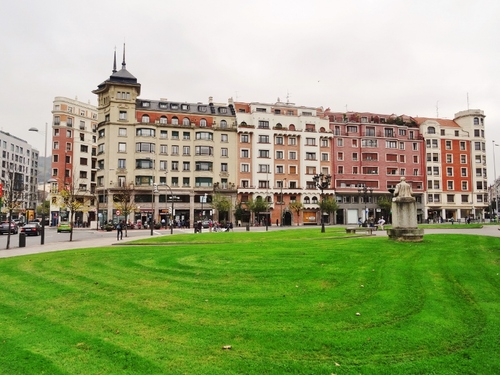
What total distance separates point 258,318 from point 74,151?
298ft

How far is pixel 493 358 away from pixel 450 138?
91.2m

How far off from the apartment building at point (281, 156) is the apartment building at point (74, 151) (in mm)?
37151

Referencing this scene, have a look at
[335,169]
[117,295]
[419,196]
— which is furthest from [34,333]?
[419,196]

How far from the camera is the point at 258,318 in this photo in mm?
7406

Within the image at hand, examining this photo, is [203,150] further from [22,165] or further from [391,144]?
[22,165]

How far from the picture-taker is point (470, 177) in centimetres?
8581

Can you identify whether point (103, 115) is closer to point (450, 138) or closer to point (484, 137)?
point (450, 138)

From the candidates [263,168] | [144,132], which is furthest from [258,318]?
[263,168]

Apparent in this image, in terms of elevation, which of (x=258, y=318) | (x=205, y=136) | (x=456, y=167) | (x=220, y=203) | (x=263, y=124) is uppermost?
(x=263, y=124)

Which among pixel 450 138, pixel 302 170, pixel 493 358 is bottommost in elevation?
pixel 493 358

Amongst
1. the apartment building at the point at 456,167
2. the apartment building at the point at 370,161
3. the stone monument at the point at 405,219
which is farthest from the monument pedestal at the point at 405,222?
the apartment building at the point at 456,167

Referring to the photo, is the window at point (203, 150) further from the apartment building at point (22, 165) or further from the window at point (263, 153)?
the apartment building at point (22, 165)

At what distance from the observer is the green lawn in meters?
5.47

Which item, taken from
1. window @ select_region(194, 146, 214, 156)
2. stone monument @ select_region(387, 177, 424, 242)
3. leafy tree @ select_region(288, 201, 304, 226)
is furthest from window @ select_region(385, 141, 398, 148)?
stone monument @ select_region(387, 177, 424, 242)
